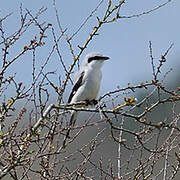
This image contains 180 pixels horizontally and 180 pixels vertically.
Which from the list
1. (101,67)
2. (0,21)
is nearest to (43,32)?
(0,21)

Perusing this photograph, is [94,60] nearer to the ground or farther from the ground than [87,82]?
farther from the ground

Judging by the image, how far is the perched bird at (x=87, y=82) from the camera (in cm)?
563

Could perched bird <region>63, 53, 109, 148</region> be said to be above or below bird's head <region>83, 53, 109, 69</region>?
below

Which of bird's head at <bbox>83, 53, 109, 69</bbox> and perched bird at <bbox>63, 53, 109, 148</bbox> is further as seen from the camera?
bird's head at <bbox>83, 53, 109, 69</bbox>

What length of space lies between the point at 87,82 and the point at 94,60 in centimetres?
34

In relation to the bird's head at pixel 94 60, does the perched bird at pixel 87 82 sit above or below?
below

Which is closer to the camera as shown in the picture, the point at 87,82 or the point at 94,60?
the point at 87,82

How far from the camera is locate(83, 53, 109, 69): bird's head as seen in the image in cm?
576

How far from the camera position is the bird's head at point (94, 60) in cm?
→ 576

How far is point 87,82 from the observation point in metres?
5.65

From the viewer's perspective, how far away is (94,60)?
19.2 ft

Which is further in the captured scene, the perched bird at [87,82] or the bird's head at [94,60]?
the bird's head at [94,60]

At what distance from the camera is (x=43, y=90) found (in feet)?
12.4

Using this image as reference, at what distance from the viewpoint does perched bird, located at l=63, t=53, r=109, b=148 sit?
5.63m
